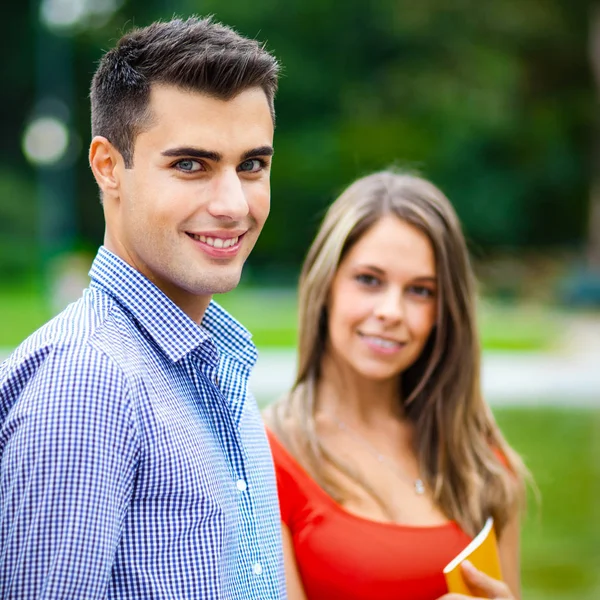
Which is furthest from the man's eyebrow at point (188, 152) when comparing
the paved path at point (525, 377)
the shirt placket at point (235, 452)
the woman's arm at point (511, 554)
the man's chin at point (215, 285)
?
the paved path at point (525, 377)

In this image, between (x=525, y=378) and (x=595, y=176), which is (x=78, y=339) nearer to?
(x=525, y=378)

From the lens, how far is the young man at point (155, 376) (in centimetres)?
138

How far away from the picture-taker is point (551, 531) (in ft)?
19.9

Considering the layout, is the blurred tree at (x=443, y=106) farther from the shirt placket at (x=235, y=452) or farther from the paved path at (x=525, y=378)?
the shirt placket at (x=235, y=452)

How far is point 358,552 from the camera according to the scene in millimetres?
2549

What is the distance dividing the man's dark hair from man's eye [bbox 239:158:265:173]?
120 mm

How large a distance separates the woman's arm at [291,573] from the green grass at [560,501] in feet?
6.61

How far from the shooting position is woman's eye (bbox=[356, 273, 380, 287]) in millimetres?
2824

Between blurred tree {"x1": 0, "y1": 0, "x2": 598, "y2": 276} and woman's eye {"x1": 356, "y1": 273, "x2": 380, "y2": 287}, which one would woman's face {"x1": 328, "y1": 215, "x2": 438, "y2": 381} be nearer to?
woman's eye {"x1": 356, "y1": 273, "x2": 380, "y2": 287}

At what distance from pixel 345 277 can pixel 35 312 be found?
1886 cm

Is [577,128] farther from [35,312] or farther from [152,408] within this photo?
[152,408]

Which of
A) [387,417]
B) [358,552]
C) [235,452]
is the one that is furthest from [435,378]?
[235,452]

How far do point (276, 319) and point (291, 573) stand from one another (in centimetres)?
1637

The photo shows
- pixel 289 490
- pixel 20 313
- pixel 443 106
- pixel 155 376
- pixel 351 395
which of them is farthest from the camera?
pixel 443 106
